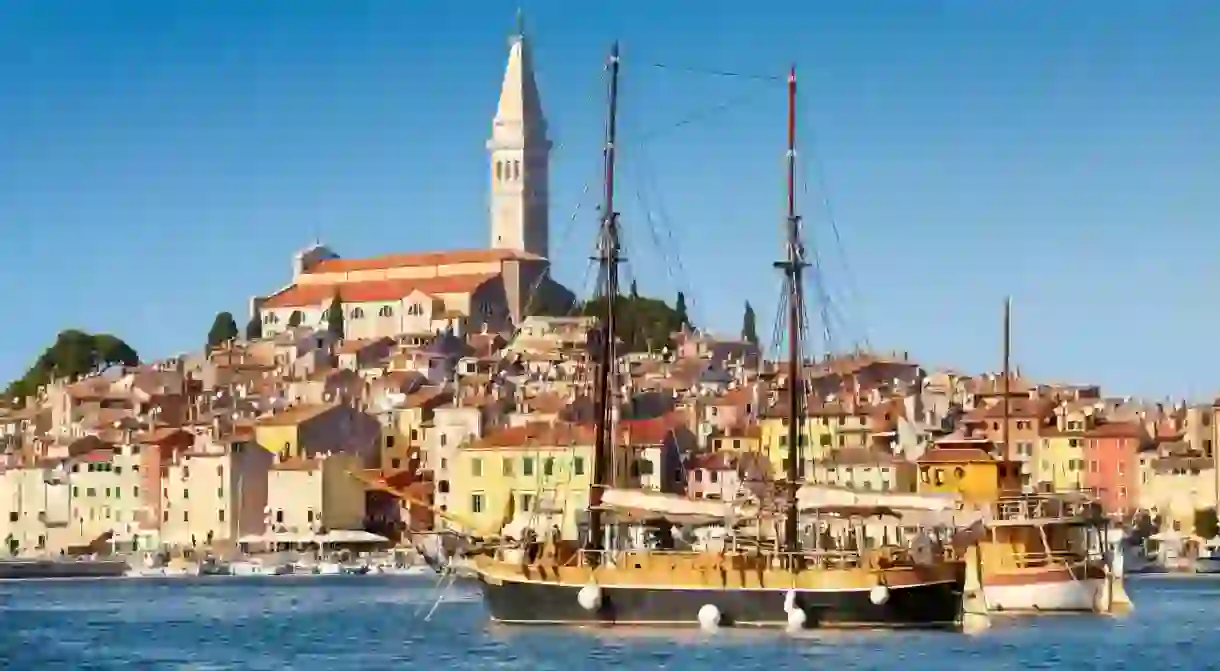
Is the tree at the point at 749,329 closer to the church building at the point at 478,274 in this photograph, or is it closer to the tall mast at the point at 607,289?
the church building at the point at 478,274

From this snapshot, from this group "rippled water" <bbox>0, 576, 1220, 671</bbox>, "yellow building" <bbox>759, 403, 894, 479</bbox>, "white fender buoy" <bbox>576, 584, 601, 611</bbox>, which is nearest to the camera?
"rippled water" <bbox>0, 576, 1220, 671</bbox>

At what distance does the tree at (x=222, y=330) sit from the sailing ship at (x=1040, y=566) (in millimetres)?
105054

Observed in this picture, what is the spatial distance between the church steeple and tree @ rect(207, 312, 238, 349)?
59.6 ft

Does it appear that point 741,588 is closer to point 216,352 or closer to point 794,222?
point 794,222

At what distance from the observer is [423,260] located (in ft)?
556

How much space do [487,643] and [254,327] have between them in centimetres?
11988

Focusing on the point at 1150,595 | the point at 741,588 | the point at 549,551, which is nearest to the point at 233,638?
the point at 549,551

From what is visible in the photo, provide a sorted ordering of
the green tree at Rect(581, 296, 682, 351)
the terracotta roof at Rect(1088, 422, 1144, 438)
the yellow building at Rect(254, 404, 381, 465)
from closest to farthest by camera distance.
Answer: the terracotta roof at Rect(1088, 422, 1144, 438), the yellow building at Rect(254, 404, 381, 465), the green tree at Rect(581, 296, 682, 351)

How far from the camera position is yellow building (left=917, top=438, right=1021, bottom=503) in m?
68.3

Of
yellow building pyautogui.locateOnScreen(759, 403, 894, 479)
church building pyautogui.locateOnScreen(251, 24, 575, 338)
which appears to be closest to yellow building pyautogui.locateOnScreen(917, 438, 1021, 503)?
yellow building pyautogui.locateOnScreen(759, 403, 894, 479)

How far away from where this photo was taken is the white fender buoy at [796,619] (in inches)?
1969

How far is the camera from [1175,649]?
168 feet

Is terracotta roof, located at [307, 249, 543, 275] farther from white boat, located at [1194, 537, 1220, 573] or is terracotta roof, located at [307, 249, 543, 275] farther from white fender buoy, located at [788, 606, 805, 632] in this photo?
white fender buoy, located at [788, 606, 805, 632]

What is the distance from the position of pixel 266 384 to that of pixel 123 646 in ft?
284
